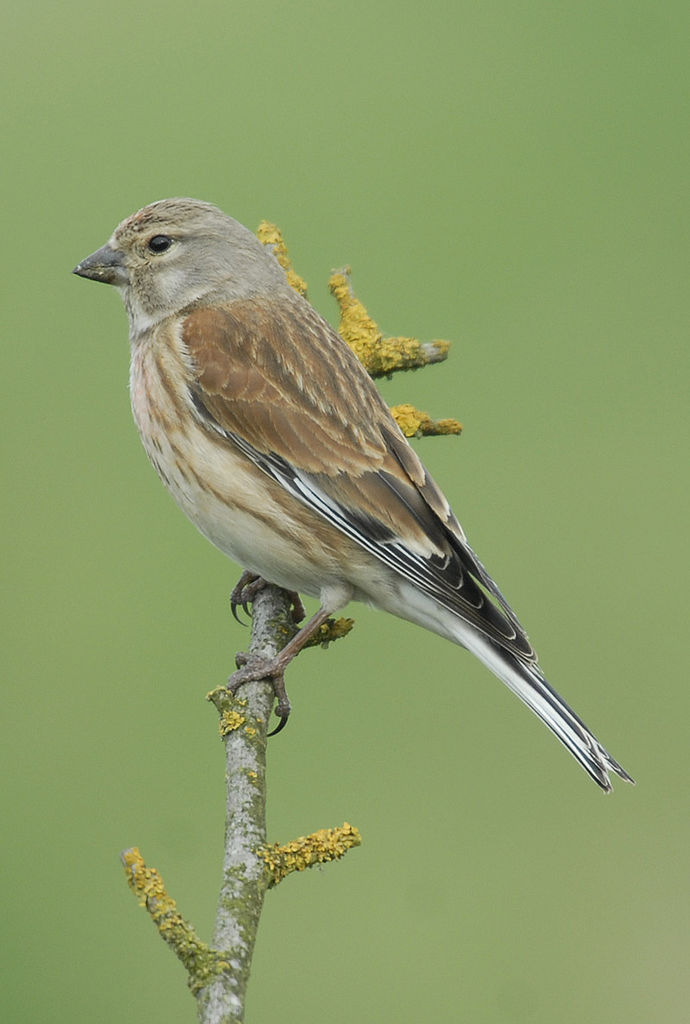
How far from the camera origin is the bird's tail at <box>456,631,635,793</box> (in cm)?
333

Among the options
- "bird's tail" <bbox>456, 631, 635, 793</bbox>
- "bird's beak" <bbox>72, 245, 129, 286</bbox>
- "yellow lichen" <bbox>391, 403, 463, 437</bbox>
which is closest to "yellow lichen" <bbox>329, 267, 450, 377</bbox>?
"yellow lichen" <bbox>391, 403, 463, 437</bbox>

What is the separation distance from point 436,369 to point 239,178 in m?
1.62

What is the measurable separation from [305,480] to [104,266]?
94cm

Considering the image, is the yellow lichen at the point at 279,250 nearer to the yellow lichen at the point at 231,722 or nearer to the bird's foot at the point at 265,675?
the bird's foot at the point at 265,675

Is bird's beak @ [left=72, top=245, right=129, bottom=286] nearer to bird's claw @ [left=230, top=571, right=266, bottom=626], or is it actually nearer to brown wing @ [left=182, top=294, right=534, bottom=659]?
brown wing @ [left=182, top=294, right=534, bottom=659]

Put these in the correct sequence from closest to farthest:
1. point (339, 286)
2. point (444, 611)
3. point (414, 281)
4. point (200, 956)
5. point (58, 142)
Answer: point (200, 956) < point (444, 611) < point (339, 286) < point (414, 281) < point (58, 142)

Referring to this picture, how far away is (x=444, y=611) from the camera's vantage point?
3652 mm

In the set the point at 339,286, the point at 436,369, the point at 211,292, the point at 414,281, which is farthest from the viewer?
the point at 414,281

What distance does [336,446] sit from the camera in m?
3.71

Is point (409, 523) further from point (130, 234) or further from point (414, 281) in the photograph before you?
point (414, 281)

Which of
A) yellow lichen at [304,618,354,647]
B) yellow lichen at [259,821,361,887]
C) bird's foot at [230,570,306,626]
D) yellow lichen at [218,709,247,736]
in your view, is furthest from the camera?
bird's foot at [230,570,306,626]

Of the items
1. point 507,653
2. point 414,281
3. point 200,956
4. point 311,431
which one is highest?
point 414,281

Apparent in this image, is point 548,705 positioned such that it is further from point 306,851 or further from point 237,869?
point 237,869

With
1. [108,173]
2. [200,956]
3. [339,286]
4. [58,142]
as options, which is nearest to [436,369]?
[339,286]
